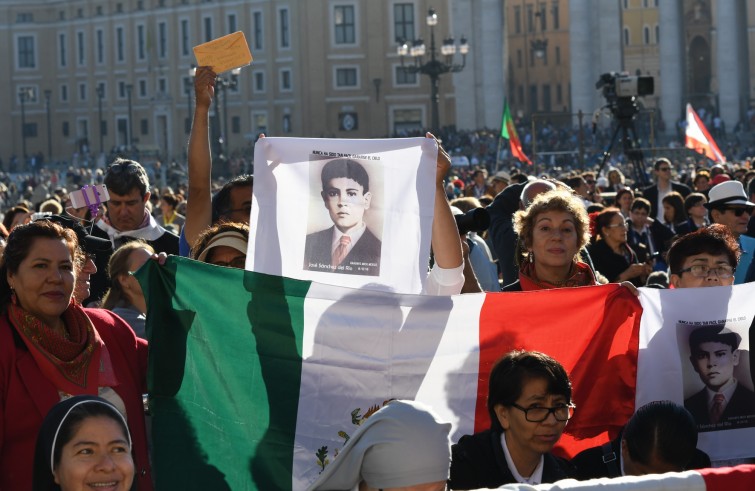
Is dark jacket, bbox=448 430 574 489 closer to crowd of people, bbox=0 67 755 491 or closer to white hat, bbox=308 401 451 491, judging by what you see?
crowd of people, bbox=0 67 755 491

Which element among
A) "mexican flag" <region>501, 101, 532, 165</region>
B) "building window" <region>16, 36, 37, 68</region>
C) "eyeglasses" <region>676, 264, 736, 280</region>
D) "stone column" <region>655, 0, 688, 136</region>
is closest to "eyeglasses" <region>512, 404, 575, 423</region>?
"eyeglasses" <region>676, 264, 736, 280</region>

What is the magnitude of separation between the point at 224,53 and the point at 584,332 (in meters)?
1.89

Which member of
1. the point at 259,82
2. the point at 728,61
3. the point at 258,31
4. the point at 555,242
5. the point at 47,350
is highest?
the point at 258,31

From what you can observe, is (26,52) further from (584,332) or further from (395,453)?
(395,453)

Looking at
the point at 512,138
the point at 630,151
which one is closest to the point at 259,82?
the point at 512,138

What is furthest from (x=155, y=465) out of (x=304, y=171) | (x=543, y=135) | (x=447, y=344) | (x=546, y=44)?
(x=546, y=44)

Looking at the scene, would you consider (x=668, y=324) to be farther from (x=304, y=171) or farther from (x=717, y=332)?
(x=304, y=171)

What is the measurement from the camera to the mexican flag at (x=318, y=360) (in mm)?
4281

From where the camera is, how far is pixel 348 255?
5.00 meters

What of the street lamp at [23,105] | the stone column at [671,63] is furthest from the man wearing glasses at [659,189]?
the street lamp at [23,105]

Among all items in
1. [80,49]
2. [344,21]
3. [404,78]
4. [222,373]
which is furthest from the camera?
[80,49]

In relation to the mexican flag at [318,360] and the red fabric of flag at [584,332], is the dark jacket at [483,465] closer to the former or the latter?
the mexican flag at [318,360]

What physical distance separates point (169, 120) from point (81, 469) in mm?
67378

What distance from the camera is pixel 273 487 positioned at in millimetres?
4227
